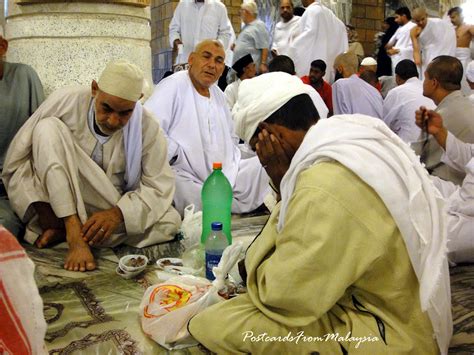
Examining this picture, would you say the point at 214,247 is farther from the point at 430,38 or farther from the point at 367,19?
the point at 367,19

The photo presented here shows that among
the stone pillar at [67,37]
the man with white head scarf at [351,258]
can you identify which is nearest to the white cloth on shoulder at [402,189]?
the man with white head scarf at [351,258]

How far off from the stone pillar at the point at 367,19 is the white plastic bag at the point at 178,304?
31.9 ft

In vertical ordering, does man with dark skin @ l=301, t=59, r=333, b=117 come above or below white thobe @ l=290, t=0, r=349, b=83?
below

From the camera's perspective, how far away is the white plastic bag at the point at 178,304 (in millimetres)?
1912

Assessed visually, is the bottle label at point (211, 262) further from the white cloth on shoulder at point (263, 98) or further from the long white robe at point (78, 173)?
the long white robe at point (78, 173)

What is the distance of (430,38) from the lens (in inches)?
300

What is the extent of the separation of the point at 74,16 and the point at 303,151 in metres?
2.98

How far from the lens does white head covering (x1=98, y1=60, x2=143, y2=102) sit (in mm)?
2848

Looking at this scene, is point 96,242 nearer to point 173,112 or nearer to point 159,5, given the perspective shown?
point 173,112

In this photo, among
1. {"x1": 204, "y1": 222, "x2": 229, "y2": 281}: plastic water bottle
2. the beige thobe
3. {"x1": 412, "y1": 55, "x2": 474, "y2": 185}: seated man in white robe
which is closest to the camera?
the beige thobe

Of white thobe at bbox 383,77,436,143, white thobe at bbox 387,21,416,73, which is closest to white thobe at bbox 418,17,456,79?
white thobe at bbox 387,21,416,73

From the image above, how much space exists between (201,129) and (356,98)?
2.43 m

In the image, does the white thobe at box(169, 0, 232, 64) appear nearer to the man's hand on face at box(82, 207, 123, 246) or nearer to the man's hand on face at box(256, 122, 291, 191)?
the man's hand on face at box(82, 207, 123, 246)

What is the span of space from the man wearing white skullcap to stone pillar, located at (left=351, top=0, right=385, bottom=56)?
8.62 meters
